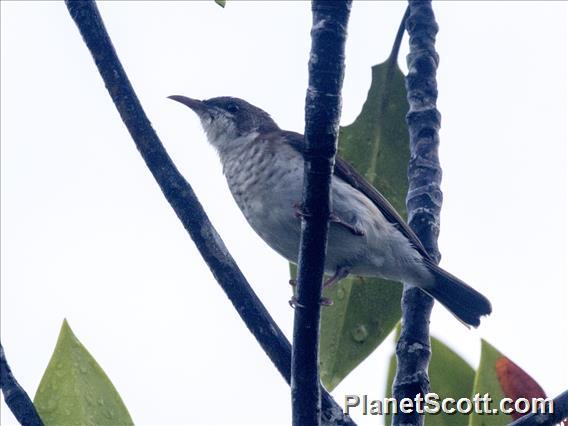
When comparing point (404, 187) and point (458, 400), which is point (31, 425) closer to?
point (458, 400)

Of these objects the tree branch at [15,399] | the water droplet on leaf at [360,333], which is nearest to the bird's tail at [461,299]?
the water droplet on leaf at [360,333]

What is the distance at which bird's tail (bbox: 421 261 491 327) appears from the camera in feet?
18.7

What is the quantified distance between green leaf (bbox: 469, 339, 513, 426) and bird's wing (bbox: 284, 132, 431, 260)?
1435 mm

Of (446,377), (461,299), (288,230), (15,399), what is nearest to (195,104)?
(288,230)

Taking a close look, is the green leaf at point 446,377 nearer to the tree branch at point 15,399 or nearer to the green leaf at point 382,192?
the green leaf at point 382,192

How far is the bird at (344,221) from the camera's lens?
5.21 metres

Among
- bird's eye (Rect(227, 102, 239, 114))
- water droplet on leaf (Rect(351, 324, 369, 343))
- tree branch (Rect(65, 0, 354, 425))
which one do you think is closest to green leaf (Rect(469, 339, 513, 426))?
tree branch (Rect(65, 0, 354, 425))

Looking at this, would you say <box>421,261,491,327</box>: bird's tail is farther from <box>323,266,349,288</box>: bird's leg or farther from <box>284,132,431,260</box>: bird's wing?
<box>323,266,349,288</box>: bird's leg

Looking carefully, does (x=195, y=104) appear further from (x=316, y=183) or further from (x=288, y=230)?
(x=316, y=183)

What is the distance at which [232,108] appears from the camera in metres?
6.80

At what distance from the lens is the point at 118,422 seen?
397 centimetres

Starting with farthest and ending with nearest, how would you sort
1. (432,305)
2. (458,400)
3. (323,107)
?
(432,305) < (458,400) < (323,107)

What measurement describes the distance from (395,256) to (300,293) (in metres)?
2.21

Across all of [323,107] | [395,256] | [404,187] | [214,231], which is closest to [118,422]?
[214,231]
